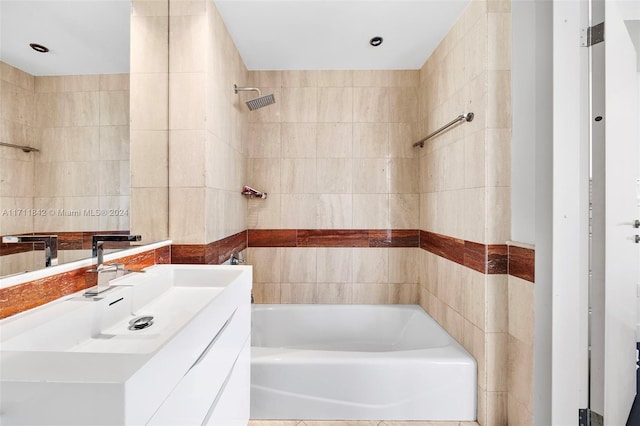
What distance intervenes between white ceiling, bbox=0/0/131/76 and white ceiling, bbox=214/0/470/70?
0.64m

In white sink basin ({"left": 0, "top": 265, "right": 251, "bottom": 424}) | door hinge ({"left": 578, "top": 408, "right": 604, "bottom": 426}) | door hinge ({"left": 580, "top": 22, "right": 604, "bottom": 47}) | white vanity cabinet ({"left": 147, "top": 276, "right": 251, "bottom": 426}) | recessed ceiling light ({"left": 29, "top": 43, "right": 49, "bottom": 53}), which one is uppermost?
door hinge ({"left": 580, "top": 22, "right": 604, "bottom": 47})

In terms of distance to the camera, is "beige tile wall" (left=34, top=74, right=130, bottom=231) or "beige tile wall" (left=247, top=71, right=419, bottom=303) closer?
"beige tile wall" (left=34, top=74, right=130, bottom=231)

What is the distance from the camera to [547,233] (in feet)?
4.19

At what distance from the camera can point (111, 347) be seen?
2.79 feet

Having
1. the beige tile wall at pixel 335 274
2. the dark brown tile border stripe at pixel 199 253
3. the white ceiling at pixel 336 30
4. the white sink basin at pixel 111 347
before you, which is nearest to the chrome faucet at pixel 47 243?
the white sink basin at pixel 111 347

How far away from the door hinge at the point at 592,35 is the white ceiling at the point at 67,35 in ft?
6.22

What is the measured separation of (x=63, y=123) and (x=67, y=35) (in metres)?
0.34

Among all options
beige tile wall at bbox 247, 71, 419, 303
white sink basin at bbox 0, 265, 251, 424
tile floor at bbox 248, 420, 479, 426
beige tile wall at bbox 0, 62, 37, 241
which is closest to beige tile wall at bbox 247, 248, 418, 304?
beige tile wall at bbox 247, 71, 419, 303

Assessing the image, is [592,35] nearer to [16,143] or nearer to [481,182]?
[481,182]

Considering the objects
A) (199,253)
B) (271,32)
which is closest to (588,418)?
(199,253)

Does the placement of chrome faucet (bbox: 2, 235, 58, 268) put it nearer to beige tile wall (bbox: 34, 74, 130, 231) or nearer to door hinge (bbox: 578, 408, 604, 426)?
beige tile wall (bbox: 34, 74, 130, 231)

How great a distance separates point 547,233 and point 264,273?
1943 mm

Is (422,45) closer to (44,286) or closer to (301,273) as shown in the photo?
(301,273)

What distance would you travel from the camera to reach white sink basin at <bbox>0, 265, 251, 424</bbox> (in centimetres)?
50
